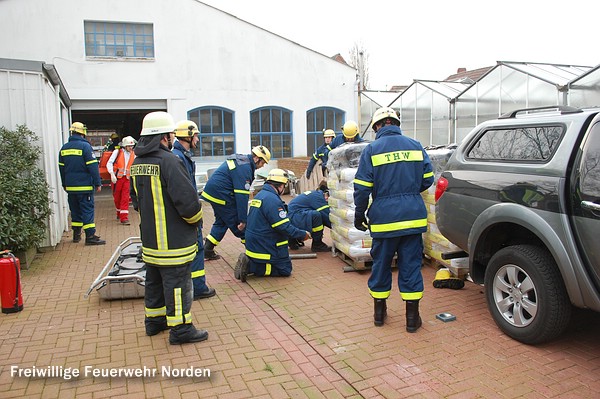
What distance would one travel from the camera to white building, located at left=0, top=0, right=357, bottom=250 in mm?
15766

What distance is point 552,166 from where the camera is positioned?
3893 mm

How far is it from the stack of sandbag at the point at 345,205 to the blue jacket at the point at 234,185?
1195mm

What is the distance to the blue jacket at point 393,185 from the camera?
446 cm

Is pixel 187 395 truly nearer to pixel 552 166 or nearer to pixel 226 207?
pixel 552 166

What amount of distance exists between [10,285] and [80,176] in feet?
12.2

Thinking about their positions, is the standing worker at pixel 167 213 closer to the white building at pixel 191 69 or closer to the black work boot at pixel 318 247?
the black work boot at pixel 318 247

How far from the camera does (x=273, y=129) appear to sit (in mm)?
19016

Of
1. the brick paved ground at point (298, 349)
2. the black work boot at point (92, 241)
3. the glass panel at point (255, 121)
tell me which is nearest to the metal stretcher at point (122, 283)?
the brick paved ground at point (298, 349)

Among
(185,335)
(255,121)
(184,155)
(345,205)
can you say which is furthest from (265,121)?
(185,335)

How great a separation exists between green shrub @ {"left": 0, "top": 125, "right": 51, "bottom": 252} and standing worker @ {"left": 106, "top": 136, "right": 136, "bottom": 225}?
3.09 metres

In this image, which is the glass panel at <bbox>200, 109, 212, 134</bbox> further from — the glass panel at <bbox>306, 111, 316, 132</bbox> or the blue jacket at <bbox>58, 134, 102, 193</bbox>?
the blue jacket at <bbox>58, 134, 102, 193</bbox>

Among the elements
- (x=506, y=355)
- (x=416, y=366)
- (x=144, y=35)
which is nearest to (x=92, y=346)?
(x=416, y=366)

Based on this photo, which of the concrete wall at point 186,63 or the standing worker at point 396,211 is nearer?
the standing worker at point 396,211

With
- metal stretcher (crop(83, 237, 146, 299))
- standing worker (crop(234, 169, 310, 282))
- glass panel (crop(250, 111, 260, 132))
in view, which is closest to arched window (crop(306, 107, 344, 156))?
glass panel (crop(250, 111, 260, 132))
